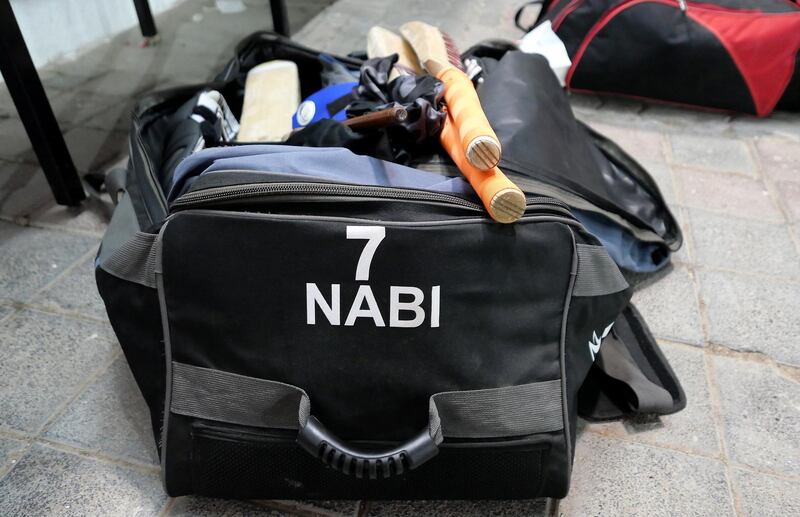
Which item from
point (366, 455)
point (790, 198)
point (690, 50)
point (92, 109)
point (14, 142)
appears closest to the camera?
point (366, 455)

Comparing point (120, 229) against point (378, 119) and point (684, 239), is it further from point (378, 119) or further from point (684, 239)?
point (684, 239)

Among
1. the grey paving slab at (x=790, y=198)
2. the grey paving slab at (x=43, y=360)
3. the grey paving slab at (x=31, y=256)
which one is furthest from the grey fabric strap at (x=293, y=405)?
the grey paving slab at (x=790, y=198)

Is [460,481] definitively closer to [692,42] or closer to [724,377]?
[724,377]

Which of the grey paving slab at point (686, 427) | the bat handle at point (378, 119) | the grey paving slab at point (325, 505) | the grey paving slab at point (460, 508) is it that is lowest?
the grey paving slab at point (686, 427)

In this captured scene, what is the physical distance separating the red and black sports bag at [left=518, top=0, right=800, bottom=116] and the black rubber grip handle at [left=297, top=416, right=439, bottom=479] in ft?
4.61

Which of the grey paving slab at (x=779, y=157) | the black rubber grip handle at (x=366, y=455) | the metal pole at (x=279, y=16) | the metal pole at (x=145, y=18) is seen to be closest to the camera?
the black rubber grip handle at (x=366, y=455)

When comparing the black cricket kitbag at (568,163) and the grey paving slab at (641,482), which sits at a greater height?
the black cricket kitbag at (568,163)

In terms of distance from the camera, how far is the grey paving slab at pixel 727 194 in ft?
4.49

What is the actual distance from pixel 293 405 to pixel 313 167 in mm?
283

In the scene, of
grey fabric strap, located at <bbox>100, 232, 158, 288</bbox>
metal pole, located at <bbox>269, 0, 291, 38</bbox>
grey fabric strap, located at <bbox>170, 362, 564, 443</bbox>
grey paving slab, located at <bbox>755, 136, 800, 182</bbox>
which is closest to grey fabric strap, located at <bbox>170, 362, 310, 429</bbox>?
grey fabric strap, located at <bbox>170, 362, 564, 443</bbox>

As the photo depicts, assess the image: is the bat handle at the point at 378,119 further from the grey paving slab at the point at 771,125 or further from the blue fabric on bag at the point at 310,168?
the grey paving slab at the point at 771,125

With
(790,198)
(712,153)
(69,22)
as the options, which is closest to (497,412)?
(790,198)

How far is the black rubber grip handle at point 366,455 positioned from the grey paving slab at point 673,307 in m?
0.57

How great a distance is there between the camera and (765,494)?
0.82 meters
